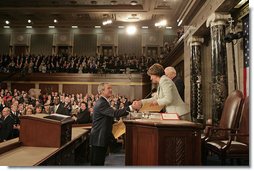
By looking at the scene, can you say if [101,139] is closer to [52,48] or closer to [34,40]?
[34,40]

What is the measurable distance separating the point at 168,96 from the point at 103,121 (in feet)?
2.32

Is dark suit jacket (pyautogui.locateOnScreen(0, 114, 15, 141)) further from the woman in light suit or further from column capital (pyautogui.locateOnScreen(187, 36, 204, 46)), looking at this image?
column capital (pyautogui.locateOnScreen(187, 36, 204, 46))

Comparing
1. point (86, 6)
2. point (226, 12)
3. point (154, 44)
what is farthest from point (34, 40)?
point (226, 12)

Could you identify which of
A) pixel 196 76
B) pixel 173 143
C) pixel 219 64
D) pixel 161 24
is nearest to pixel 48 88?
pixel 161 24

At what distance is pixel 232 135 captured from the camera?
2.62m

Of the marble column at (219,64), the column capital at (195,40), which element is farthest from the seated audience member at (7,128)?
the column capital at (195,40)

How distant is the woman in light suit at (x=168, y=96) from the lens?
2.23 m

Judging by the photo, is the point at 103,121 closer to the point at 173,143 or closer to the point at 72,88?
the point at 173,143

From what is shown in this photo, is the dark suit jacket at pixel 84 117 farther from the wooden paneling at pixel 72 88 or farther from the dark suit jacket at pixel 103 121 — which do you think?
the wooden paneling at pixel 72 88

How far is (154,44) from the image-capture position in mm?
10836

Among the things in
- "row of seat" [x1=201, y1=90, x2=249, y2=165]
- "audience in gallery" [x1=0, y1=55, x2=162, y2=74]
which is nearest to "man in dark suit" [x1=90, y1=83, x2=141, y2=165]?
"row of seat" [x1=201, y1=90, x2=249, y2=165]

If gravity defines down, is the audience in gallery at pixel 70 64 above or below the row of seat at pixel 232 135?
above

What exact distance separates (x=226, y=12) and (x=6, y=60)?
713 centimetres

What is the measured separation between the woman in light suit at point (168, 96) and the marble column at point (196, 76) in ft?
11.5
